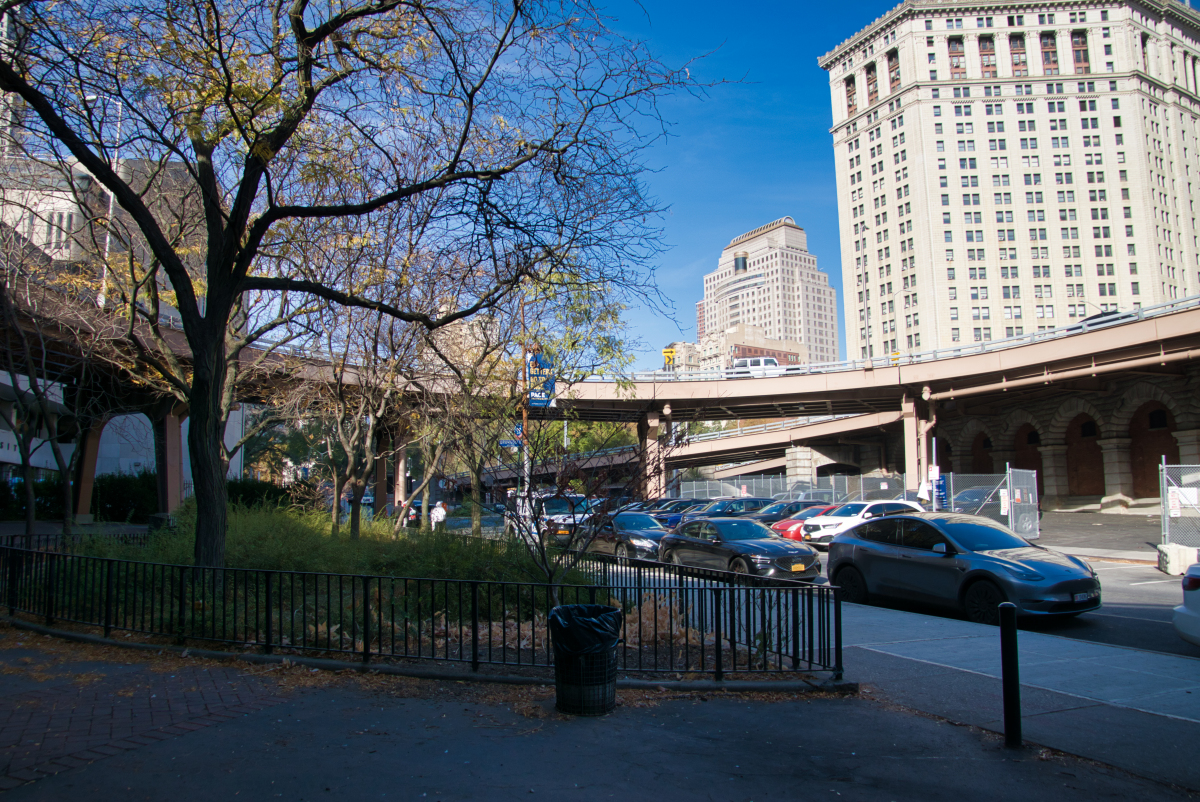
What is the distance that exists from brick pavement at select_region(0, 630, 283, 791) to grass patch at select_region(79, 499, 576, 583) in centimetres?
295

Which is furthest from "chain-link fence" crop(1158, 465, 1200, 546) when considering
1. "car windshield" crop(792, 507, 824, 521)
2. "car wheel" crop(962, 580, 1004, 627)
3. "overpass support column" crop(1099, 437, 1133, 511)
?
"overpass support column" crop(1099, 437, 1133, 511)

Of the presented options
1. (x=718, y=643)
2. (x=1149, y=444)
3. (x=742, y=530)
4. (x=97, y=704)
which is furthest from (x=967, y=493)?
(x=97, y=704)

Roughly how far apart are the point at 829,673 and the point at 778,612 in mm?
778

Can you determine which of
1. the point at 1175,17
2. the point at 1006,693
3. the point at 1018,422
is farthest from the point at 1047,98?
the point at 1006,693

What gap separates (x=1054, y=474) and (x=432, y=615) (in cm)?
4843

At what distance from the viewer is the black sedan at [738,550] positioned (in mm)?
14656

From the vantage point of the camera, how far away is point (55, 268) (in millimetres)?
17625

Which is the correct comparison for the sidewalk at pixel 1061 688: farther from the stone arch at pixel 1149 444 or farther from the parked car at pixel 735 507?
the stone arch at pixel 1149 444

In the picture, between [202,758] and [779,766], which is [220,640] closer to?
[202,758]

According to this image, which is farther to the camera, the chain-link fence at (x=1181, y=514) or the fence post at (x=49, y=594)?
the chain-link fence at (x=1181, y=514)

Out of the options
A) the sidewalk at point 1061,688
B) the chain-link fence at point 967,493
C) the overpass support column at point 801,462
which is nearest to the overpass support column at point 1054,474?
the chain-link fence at point 967,493

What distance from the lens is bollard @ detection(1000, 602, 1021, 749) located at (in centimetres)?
548

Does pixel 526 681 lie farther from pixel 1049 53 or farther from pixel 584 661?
pixel 1049 53

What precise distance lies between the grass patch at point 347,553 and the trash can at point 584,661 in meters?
4.06
